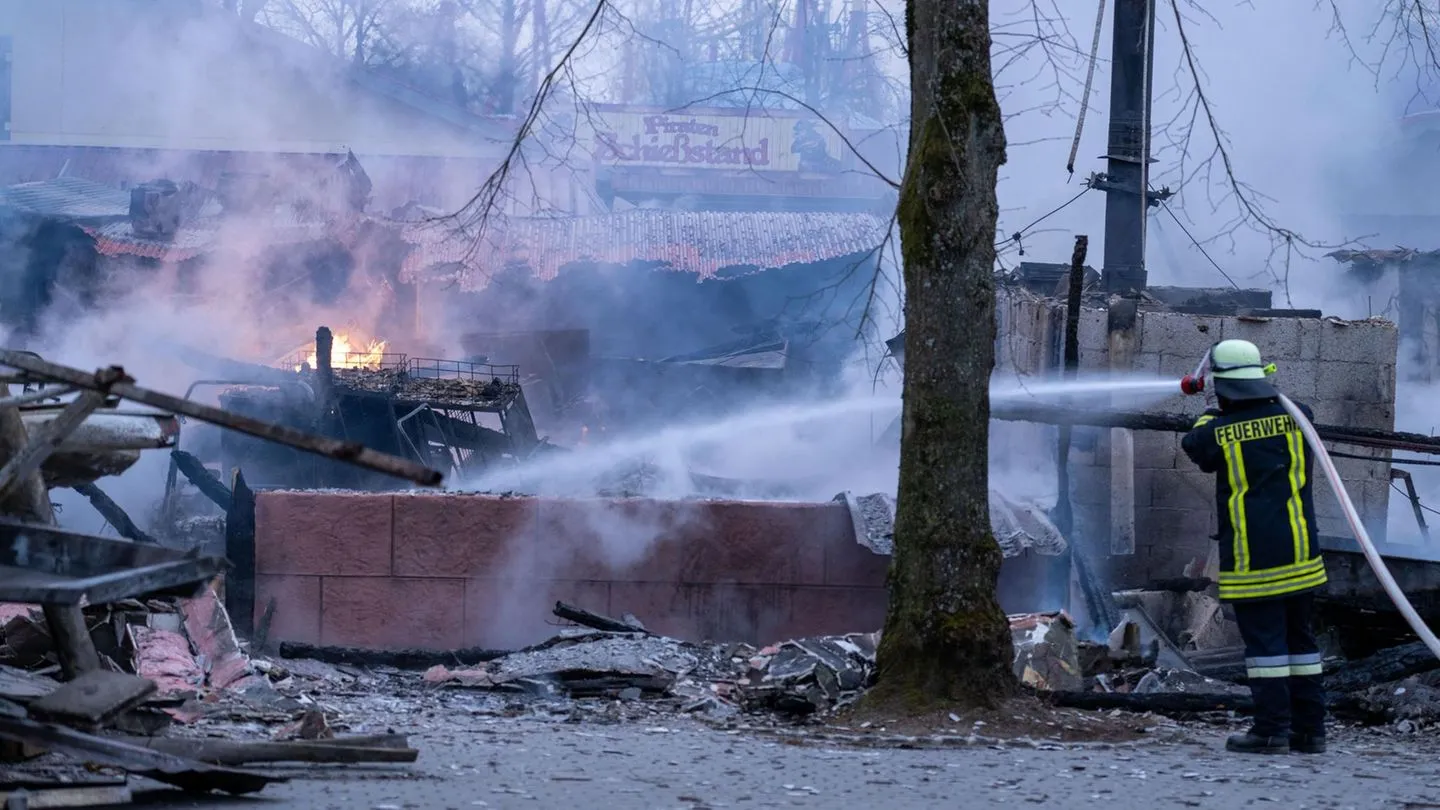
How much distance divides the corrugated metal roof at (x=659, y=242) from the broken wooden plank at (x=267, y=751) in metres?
18.2

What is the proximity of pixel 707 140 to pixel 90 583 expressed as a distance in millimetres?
32124

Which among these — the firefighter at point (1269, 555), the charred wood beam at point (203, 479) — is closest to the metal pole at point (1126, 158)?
the firefighter at point (1269, 555)

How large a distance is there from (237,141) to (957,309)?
27761mm

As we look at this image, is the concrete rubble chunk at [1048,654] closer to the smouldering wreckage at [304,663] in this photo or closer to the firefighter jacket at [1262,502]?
the smouldering wreckage at [304,663]

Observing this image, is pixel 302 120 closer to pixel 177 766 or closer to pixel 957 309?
pixel 957 309

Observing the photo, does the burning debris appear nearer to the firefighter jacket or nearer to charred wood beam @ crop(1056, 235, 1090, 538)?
the firefighter jacket

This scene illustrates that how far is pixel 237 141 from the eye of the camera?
3128 centimetres

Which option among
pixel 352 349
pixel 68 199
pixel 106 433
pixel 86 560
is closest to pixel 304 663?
pixel 106 433

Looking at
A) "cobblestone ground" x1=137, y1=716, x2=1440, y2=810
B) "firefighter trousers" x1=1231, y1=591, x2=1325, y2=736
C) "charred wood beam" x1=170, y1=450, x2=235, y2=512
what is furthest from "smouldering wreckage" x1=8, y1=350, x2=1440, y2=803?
"firefighter trousers" x1=1231, y1=591, x2=1325, y2=736

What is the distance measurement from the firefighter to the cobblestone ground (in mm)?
191

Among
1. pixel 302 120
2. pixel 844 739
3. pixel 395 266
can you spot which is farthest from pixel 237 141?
pixel 844 739

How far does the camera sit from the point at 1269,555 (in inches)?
240

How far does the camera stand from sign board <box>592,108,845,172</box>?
34.8 meters

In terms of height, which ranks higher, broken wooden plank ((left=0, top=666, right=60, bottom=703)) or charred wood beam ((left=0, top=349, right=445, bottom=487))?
charred wood beam ((left=0, top=349, right=445, bottom=487))
